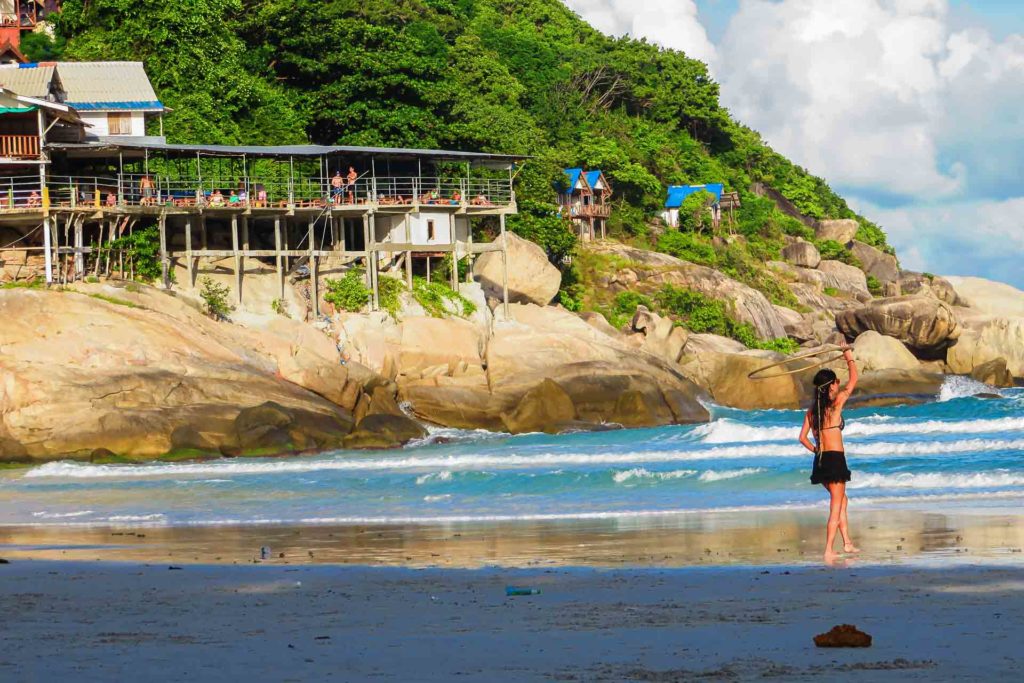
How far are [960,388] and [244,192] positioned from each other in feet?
87.1

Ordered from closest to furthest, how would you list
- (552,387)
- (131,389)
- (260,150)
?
(131,389) → (552,387) → (260,150)

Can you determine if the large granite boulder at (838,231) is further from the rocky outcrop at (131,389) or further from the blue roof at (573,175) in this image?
the rocky outcrop at (131,389)

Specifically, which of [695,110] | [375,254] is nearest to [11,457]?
[375,254]

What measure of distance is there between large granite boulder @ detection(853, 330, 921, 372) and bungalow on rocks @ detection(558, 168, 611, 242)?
575 inches

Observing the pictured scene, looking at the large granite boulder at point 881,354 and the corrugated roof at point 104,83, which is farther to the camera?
the large granite boulder at point 881,354

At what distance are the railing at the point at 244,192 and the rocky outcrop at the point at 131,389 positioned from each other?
443 centimetres

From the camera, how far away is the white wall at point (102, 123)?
4750 centimetres

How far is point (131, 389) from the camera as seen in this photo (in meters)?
36.0

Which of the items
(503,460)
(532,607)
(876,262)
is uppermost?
(876,262)

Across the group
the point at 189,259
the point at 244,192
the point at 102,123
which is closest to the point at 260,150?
the point at 244,192

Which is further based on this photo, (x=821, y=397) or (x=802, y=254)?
(x=802, y=254)

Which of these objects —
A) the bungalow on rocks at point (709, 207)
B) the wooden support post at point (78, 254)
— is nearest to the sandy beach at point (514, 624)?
the wooden support post at point (78, 254)

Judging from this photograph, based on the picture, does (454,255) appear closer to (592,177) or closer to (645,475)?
(592,177)

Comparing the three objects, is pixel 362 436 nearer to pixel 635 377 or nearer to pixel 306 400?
pixel 306 400
